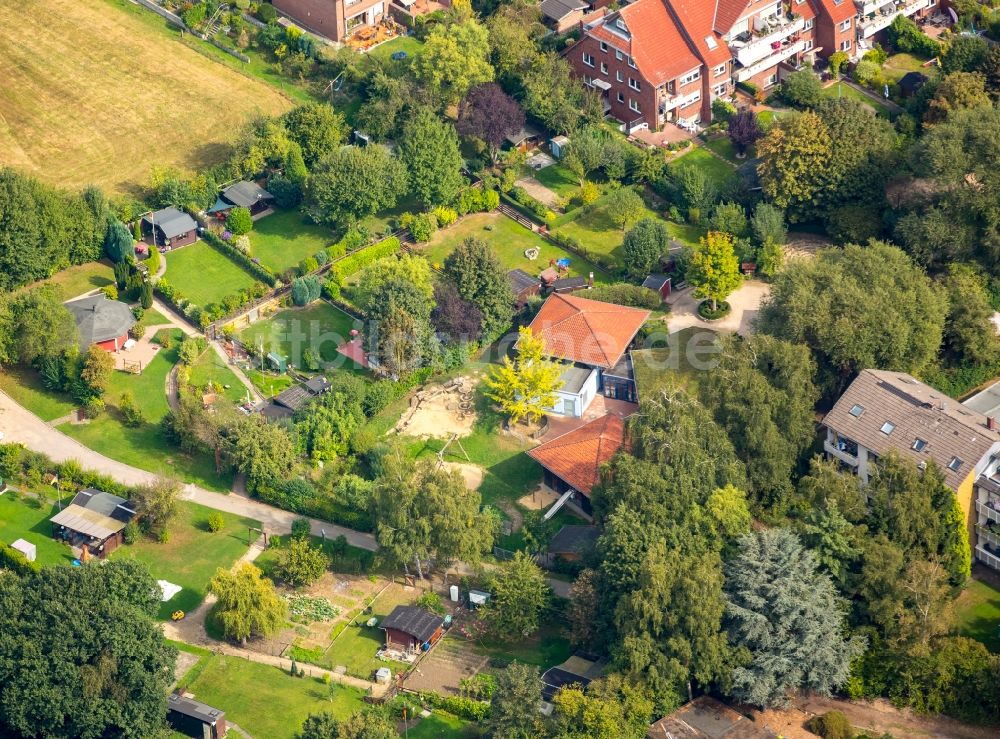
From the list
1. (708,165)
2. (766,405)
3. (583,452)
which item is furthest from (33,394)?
(708,165)

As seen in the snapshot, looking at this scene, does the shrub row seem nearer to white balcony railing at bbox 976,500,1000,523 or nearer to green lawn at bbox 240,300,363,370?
green lawn at bbox 240,300,363,370

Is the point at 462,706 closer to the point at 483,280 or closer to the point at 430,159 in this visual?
the point at 483,280

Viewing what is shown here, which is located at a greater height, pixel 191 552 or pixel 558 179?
pixel 558 179

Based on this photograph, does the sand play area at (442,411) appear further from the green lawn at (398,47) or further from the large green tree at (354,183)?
the green lawn at (398,47)

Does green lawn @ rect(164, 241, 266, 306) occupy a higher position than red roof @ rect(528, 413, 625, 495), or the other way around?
green lawn @ rect(164, 241, 266, 306)

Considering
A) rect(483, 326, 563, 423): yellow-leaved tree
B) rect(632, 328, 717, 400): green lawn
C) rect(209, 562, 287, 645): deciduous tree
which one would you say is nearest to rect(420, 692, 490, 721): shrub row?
rect(209, 562, 287, 645): deciduous tree

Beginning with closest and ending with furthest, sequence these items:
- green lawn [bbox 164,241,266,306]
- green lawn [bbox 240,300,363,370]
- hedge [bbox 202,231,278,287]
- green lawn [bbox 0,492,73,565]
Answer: green lawn [bbox 0,492,73,565]
green lawn [bbox 240,300,363,370]
green lawn [bbox 164,241,266,306]
hedge [bbox 202,231,278,287]
